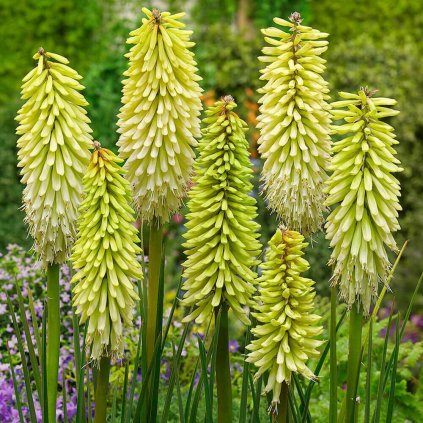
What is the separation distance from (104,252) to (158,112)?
46 centimetres

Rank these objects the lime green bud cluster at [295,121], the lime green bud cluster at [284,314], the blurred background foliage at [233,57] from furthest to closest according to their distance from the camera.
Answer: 1. the blurred background foliage at [233,57]
2. the lime green bud cluster at [295,121]
3. the lime green bud cluster at [284,314]

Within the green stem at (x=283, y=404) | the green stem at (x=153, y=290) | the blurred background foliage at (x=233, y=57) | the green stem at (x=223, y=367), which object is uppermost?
the blurred background foliage at (x=233, y=57)

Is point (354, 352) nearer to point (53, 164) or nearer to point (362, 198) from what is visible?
point (362, 198)

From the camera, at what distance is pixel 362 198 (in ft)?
8.21

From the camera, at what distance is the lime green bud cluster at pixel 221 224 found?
2.60 m

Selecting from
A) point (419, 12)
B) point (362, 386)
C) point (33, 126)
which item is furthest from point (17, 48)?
point (33, 126)

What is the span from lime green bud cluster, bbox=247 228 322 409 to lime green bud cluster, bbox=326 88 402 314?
126 mm

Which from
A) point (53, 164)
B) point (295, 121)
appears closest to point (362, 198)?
point (295, 121)

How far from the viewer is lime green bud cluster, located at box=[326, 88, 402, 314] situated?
2514 mm

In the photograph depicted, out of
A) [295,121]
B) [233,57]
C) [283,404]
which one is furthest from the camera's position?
[233,57]

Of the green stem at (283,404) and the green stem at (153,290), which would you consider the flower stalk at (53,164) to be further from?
the green stem at (283,404)

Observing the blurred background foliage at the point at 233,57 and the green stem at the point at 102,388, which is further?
the blurred background foliage at the point at 233,57

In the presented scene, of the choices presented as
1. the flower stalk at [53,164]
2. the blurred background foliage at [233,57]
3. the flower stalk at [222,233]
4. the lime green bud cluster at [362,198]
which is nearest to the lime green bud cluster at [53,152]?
the flower stalk at [53,164]

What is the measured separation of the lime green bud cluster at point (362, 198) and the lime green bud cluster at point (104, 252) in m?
0.57
